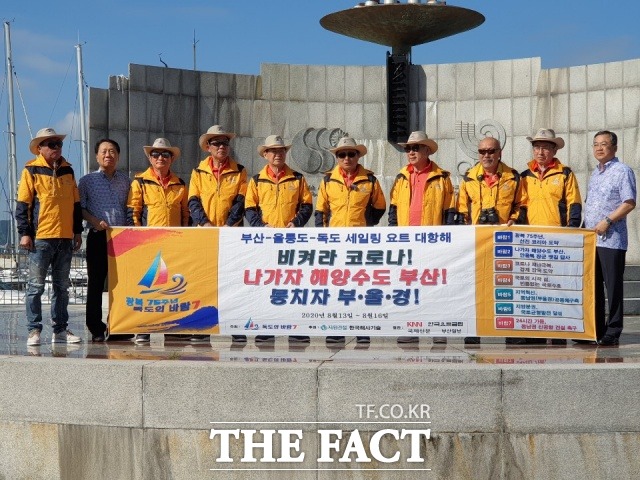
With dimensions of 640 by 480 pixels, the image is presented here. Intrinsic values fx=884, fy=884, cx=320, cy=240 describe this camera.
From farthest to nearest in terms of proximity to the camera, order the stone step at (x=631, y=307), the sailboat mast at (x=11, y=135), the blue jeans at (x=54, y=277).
→ 1. the sailboat mast at (x=11, y=135)
2. the stone step at (x=631, y=307)
3. the blue jeans at (x=54, y=277)

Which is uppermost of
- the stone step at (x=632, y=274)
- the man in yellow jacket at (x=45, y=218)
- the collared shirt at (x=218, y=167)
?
the collared shirt at (x=218, y=167)

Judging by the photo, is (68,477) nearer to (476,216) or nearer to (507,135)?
(476,216)

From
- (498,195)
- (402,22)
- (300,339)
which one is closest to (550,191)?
(498,195)

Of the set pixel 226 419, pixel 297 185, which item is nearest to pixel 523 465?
pixel 226 419

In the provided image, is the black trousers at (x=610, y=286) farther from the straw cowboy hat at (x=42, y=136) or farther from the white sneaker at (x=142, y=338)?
the straw cowboy hat at (x=42, y=136)

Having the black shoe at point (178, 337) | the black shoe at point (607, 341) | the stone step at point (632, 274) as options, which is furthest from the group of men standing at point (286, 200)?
the stone step at point (632, 274)

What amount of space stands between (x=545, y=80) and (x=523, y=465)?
42.3ft

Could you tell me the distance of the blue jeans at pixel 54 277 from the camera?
8078 millimetres

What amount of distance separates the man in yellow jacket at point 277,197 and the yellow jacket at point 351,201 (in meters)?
0.19

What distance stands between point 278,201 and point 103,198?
1.73 m

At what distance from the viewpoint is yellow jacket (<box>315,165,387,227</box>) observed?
28.1ft

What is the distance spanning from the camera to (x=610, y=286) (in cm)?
784

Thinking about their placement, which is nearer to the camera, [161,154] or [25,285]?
[161,154]

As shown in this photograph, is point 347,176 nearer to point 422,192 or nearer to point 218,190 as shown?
point 422,192
